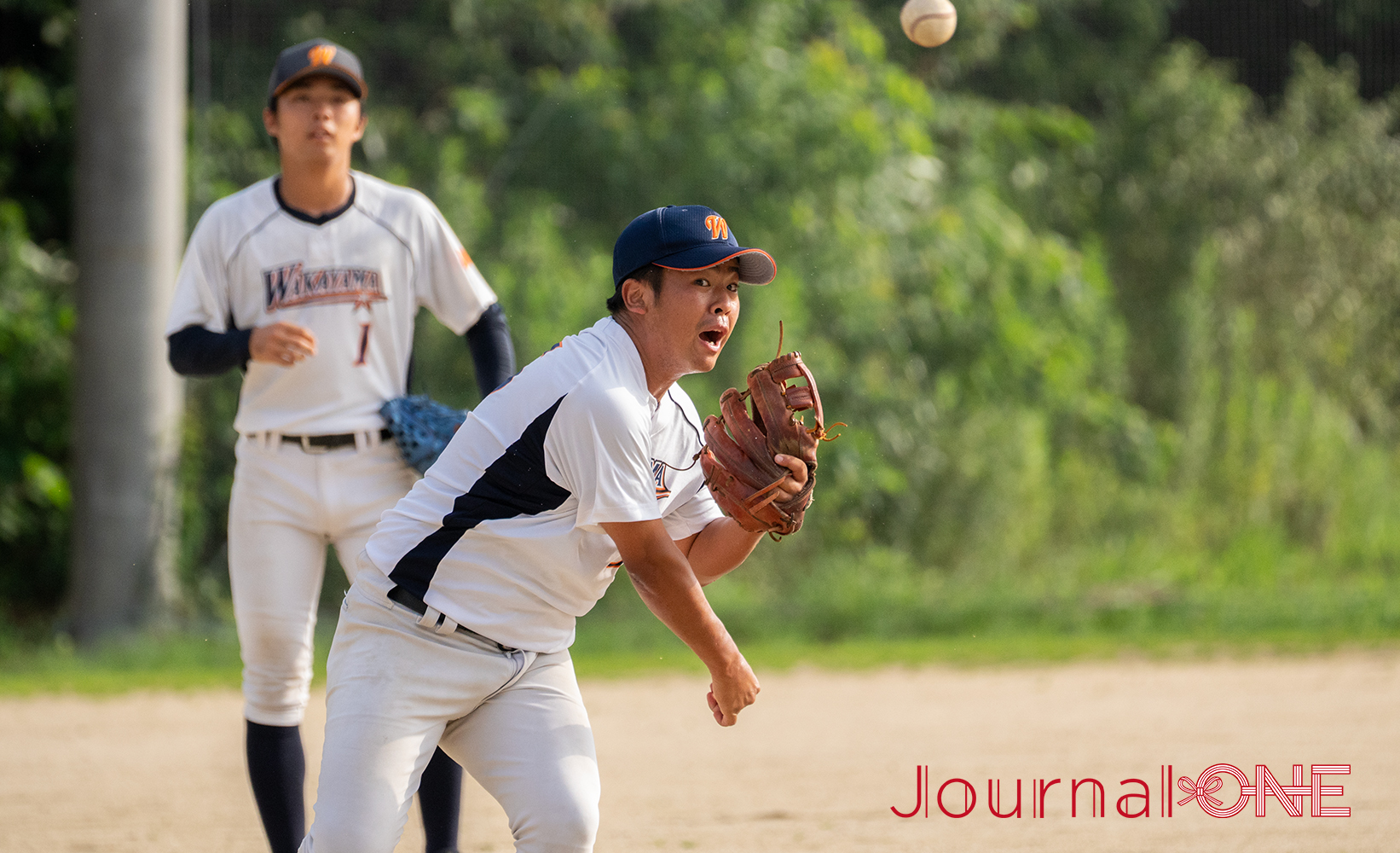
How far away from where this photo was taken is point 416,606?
2.51 m

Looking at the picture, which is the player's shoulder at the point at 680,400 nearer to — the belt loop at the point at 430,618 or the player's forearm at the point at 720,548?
the player's forearm at the point at 720,548

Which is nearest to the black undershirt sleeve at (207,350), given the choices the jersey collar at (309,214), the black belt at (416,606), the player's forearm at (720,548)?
the jersey collar at (309,214)

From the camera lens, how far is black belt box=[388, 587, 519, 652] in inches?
98.5

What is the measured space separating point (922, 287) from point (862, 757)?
473 centimetres

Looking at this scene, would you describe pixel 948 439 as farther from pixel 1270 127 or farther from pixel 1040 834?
pixel 1040 834

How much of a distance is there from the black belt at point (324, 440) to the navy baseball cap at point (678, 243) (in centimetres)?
118

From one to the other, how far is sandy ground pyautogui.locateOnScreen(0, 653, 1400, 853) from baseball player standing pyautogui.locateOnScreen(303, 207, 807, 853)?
5.49 feet

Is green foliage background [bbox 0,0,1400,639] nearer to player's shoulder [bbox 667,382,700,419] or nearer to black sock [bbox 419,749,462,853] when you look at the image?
black sock [bbox 419,749,462,853]

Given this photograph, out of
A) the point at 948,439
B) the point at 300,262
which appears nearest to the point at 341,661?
the point at 300,262

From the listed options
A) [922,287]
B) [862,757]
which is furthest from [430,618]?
[922,287]

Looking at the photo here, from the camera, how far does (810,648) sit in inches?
296

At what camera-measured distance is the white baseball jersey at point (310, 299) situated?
11.2 ft

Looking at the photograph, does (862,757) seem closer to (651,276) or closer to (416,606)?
(416,606)

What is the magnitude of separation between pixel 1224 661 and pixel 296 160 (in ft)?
18.3
